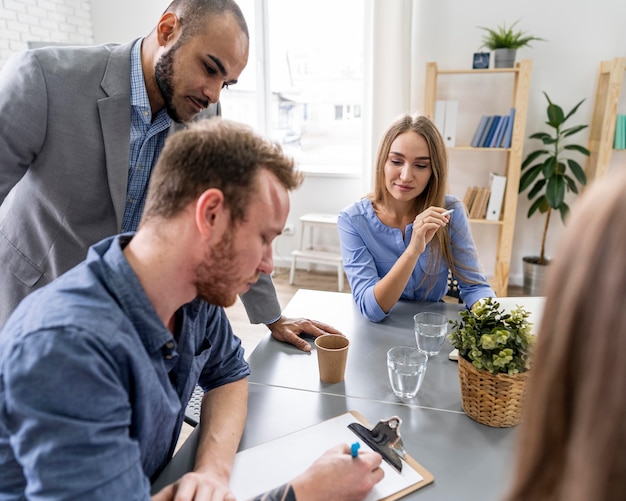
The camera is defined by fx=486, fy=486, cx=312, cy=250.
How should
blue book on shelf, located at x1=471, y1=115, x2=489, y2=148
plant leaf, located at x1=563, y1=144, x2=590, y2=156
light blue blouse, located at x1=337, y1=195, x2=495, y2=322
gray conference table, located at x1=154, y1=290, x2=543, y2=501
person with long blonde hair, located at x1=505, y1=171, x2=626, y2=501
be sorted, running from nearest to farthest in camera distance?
1. person with long blonde hair, located at x1=505, y1=171, x2=626, y2=501
2. gray conference table, located at x1=154, y1=290, x2=543, y2=501
3. light blue blouse, located at x1=337, y1=195, x2=495, y2=322
4. plant leaf, located at x1=563, y1=144, x2=590, y2=156
5. blue book on shelf, located at x1=471, y1=115, x2=489, y2=148

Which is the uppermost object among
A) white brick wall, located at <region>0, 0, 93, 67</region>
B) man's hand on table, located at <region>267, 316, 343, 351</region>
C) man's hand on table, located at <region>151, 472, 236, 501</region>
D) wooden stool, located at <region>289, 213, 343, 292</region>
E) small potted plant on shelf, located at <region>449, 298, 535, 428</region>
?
white brick wall, located at <region>0, 0, 93, 67</region>

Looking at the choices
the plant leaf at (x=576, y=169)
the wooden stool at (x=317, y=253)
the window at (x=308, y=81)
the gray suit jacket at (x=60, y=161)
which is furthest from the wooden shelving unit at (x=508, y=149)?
the gray suit jacket at (x=60, y=161)

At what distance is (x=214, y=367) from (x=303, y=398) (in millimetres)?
222

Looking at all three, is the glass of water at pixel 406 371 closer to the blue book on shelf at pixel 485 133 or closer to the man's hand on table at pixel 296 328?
the man's hand on table at pixel 296 328

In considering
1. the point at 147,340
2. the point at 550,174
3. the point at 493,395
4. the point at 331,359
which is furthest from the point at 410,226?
the point at 550,174

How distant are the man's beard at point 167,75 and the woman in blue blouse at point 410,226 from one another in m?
0.80

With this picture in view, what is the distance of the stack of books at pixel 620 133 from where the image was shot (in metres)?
3.42

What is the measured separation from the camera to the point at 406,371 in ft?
3.70

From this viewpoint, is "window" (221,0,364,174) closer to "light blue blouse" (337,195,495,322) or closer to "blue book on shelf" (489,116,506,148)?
"blue book on shelf" (489,116,506,148)

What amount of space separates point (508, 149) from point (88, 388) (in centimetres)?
349

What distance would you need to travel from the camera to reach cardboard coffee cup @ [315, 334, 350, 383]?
119cm

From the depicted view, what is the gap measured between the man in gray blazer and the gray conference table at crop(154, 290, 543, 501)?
13 cm

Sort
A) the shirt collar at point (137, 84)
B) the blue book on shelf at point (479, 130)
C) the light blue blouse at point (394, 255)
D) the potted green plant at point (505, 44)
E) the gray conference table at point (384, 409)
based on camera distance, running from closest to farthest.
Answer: the gray conference table at point (384, 409) → the shirt collar at point (137, 84) → the light blue blouse at point (394, 255) → the potted green plant at point (505, 44) → the blue book on shelf at point (479, 130)

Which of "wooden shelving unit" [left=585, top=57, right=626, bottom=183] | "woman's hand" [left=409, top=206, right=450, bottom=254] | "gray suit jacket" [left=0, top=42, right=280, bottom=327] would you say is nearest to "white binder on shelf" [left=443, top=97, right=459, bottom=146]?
"wooden shelving unit" [left=585, top=57, right=626, bottom=183]
